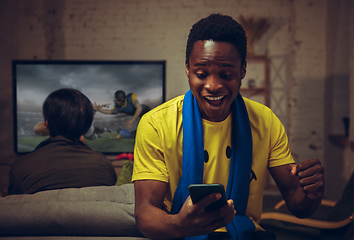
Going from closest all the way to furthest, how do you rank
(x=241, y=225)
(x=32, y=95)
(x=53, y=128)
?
(x=241, y=225) < (x=53, y=128) < (x=32, y=95)

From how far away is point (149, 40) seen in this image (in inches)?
147

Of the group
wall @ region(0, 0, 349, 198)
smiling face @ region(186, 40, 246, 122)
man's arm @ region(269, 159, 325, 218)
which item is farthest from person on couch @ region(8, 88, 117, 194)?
wall @ region(0, 0, 349, 198)

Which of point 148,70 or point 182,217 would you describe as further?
point 148,70

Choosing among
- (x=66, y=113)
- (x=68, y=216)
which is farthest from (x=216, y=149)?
(x=66, y=113)

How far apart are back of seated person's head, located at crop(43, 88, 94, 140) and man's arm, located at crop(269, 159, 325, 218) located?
1076 millimetres

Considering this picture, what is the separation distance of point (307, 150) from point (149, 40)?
9.31 feet

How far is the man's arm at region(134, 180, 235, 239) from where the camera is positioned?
67 centimetres

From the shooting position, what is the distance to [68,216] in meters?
0.96

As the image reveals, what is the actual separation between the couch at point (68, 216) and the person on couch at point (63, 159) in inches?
8.3

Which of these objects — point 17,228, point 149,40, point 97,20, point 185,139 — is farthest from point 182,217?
point 97,20

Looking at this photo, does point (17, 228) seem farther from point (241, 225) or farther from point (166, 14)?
point (166, 14)

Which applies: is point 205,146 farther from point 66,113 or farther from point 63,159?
point 66,113

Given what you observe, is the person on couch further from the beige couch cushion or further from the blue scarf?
the blue scarf

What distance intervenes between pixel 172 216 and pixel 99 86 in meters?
3.06
